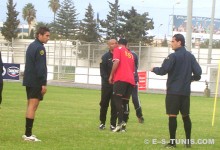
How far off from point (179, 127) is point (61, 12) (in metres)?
87.7

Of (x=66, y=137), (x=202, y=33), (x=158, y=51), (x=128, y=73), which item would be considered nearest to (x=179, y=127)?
(x=128, y=73)

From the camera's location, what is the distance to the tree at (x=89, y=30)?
88.5 metres

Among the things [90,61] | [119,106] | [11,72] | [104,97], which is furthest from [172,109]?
[90,61]

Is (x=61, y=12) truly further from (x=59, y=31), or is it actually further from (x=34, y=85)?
(x=34, y=85)

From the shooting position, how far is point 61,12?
3964 inches

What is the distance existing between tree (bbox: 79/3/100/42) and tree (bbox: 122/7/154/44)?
9122 millimetres

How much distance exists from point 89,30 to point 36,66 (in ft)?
260

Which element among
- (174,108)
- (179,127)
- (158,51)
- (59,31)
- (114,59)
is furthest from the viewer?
(59,31)

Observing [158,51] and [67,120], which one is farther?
[158,51]

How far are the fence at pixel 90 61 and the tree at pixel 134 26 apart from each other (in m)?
28.9

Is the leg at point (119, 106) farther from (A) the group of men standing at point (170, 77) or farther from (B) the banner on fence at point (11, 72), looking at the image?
(B) the banner on fence at point (11, 72)

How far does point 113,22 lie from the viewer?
7906cm

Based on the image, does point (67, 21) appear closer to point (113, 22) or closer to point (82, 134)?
point (113, 22)

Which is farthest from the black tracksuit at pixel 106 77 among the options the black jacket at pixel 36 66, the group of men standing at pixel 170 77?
the black jacket at pixel 36 66
